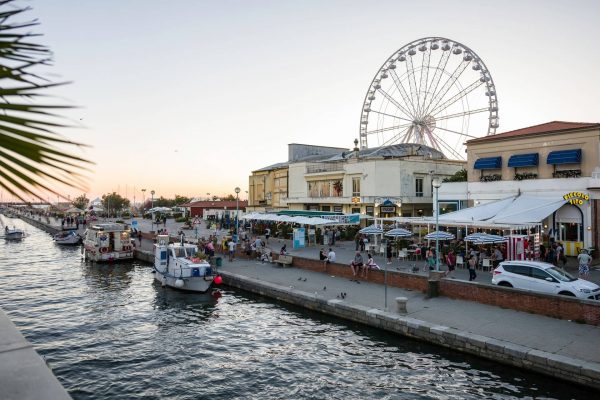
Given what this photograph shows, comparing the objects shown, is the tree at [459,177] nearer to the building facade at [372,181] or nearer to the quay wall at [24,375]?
the building facade at [372,181]

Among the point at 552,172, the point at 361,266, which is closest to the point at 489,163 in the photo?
the point at 552,172

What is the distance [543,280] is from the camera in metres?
18.4

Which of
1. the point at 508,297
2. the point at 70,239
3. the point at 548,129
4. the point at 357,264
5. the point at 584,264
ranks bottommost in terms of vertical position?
the point at 508,297

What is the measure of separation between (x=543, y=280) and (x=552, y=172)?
16.3 meters

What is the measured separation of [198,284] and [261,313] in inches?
241

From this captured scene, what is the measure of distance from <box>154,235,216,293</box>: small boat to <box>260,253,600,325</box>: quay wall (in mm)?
9840

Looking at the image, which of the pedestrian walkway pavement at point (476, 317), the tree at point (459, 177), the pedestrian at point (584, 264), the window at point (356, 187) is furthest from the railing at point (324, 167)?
the pedestrian at point (584, 264)

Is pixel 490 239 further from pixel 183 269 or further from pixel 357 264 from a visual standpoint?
pixel 183 269

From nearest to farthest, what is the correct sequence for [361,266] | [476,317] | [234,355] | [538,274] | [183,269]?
[234,355], [476,317], [538,274], [361,266], [183,269]

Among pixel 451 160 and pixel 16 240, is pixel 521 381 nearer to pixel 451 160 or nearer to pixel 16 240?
pixel 451 160

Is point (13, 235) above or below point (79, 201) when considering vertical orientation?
below

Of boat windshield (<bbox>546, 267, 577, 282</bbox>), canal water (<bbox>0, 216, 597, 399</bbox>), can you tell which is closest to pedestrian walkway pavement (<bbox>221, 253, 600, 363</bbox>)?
Result: canal water (<bbox>0, 216, 597, 399</bbox>)

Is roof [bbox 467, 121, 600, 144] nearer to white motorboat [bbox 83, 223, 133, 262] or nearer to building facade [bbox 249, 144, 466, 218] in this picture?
building facade [bbox 249, 144, 466, 218]

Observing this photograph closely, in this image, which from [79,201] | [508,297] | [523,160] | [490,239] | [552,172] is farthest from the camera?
[79,201]
